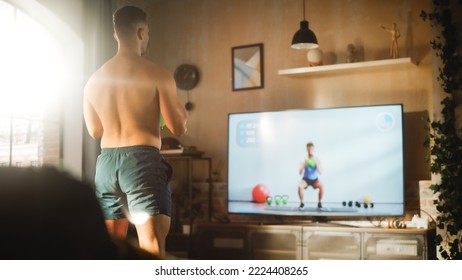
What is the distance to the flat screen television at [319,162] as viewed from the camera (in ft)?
13.0

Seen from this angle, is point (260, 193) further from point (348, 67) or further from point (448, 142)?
point (448, 142)

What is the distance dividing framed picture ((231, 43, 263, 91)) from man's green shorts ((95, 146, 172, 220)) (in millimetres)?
1977

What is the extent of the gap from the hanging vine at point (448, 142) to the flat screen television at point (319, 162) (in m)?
0.31

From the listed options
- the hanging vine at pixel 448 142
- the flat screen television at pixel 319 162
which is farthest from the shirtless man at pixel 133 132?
the hanging vine at pixel 448 142

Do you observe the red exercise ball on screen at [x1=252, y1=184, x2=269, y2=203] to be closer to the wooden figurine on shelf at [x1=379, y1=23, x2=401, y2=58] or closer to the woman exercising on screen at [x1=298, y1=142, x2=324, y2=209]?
the woman exercising on screen at [x1=298, y1=142, x2=324, y2=209]

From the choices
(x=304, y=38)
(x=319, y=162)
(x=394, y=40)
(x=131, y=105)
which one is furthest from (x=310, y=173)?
(x=131, y=105)

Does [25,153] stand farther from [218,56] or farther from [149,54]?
[218,56]

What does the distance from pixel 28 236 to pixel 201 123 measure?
3.85 metres

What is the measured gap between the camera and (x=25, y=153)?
3844 mm

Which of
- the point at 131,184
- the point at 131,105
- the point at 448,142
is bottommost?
the point at 131,184

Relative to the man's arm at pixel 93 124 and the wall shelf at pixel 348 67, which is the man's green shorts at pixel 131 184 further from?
the wall shelf at pixel 348 67

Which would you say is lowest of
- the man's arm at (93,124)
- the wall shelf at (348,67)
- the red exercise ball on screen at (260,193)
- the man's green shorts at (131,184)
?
the red exercise ball on screen at (260,193)

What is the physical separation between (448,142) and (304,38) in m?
1.14

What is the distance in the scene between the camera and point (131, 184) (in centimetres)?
267
